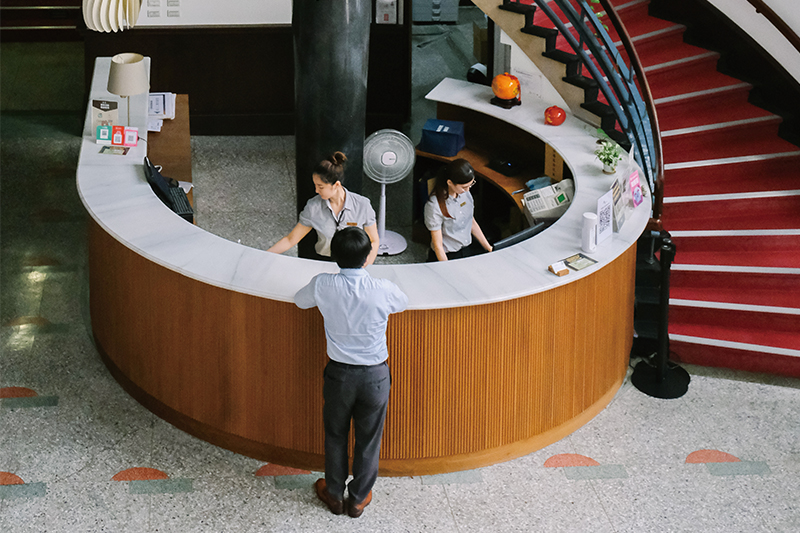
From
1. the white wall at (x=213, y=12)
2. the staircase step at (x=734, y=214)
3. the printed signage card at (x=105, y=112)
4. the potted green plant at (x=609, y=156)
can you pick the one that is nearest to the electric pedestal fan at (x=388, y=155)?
the potted green plant at (x=609, y=156)

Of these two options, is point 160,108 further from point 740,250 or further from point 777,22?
point 777,22

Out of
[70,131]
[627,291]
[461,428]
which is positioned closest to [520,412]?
[461,428]

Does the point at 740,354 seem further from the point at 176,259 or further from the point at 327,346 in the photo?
the point at 176,259

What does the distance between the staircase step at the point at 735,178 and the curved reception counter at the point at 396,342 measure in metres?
1.63

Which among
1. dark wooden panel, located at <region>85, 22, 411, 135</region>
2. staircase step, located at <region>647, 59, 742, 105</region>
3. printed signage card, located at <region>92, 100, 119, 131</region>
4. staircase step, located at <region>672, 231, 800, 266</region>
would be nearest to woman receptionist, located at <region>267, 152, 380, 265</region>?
printed signage card, located at <region>92, 100, 119, 131</region>

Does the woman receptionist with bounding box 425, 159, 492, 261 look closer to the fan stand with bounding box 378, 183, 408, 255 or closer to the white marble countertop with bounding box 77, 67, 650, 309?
the white marble countertop with bounding box 77, 67, 650, 309

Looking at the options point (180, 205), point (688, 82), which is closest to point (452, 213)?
point (180, 205)

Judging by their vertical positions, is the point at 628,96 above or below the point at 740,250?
above

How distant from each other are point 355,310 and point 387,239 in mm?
3697

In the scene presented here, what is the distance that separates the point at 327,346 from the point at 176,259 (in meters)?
1.04

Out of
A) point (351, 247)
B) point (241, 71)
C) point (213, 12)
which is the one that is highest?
point (213, 12)

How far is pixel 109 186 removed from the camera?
5777 millimetres

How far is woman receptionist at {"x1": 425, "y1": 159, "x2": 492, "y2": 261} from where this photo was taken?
529 cm

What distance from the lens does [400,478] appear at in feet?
16.1
